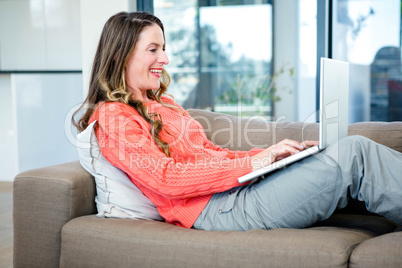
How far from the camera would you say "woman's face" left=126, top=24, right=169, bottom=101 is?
6.04ft

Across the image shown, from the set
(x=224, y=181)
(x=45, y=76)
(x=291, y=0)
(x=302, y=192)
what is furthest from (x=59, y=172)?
(x=291, y=0)

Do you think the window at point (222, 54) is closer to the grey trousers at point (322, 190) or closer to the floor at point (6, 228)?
the floor at point (6, 228)

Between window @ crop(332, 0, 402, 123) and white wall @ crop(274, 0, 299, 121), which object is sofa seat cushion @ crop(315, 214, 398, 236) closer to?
window @ crop(332, 0, 402, 123)

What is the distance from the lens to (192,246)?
4.88ft

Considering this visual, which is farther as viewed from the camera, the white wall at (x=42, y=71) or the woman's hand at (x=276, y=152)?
the white wall at (x=42, y=71)

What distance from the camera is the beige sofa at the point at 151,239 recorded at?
1383 millimetres

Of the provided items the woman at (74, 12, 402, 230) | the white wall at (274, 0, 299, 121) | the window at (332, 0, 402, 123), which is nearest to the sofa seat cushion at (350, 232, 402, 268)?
the woman at (74, 12, 402, 230)

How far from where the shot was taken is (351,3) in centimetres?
374

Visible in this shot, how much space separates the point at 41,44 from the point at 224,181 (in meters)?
3.21

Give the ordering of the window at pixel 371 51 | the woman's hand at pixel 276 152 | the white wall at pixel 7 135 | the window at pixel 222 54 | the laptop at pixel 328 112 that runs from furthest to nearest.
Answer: the white wall at pixel 7 135 → the window at pixel 222 54 → the window at pixel 371 51 → the woman's hand at pixel 276 152 → the laptop at pixel 328 112

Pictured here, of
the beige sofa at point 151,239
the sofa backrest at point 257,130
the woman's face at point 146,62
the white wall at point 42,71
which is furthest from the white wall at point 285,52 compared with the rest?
the woman's face at point 146,62

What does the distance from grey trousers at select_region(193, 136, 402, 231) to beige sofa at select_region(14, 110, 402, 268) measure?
0.21 feet

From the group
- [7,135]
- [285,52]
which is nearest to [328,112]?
[285,52]

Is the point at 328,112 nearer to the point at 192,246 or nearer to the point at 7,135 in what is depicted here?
the point at 192,246
